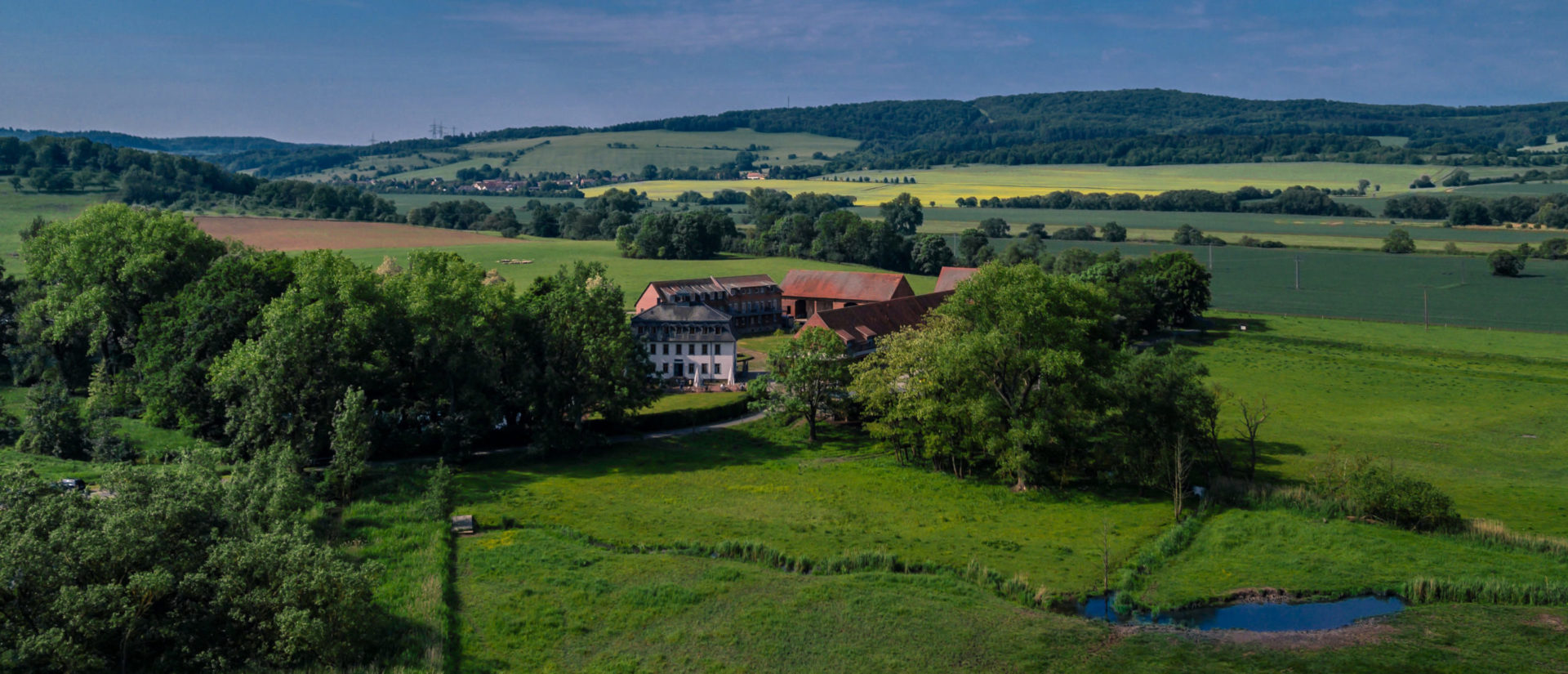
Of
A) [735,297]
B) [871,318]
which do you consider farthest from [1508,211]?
[735,297]

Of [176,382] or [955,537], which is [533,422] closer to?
[176,382]

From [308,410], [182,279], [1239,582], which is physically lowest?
[1239,582]

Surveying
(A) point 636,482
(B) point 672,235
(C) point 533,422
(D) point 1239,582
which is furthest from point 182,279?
(B) point 672,235

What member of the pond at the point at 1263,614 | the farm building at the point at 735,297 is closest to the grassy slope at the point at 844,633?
the pond at the point at 1263,614

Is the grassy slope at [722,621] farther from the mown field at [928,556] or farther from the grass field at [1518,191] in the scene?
the grass field at [1518,191]

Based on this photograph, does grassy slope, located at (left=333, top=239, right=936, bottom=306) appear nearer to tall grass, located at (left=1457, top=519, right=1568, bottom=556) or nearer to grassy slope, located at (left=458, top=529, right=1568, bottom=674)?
grassy slope, located at (left=458, top=529, right=1568, bottom=674)

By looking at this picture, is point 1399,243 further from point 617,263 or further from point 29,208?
point 29,208

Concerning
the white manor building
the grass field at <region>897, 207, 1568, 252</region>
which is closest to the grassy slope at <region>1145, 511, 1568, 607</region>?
the white manor building
